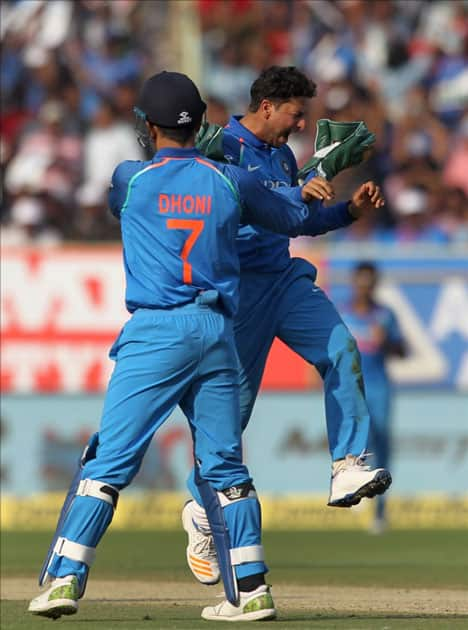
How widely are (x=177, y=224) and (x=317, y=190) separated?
713mm

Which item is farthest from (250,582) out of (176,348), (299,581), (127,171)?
(299,581)

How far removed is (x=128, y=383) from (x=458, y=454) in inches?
348

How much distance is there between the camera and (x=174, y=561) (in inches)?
456

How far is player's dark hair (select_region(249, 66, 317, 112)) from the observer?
26.4 ft

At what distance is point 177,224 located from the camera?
22.2 feet

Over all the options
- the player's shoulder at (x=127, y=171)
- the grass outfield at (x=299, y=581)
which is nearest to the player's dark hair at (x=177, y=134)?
the player's shoulder at (x=127, y=171)

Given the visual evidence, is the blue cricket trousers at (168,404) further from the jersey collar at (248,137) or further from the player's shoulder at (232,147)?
the jersey collar at (248,137)

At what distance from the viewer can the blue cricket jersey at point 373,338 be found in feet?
45.8

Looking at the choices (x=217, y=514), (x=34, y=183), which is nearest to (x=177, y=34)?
(x=34, y=183)

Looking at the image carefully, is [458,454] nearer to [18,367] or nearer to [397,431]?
[397,431]

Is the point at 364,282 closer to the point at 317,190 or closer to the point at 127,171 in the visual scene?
the point at 317,190

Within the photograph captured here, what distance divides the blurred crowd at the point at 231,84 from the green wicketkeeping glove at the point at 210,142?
8694mm

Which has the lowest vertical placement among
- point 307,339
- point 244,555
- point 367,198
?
point 244,555

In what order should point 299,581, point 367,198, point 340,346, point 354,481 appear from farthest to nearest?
1. point 299,581
2. point 340,346
3. point 354,481
4. point 367,198
